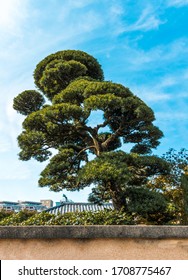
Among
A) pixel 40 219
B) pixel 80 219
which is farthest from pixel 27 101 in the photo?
pixel 80 219

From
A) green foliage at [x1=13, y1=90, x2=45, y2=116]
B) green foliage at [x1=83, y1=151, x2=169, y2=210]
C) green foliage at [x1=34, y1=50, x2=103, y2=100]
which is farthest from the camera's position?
green foliage at [x1=13, y1=90, x2=45, y2=116]

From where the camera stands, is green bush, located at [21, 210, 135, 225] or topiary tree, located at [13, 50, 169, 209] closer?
green bush, located at [21, 210, 135, 225]

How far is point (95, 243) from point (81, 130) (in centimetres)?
679

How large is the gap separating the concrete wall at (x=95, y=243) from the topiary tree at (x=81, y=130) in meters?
4.68

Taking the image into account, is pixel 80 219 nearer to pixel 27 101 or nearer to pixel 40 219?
pixel 40 219

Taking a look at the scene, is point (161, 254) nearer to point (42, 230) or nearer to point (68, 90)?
point (42, 230)

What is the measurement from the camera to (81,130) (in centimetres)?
892

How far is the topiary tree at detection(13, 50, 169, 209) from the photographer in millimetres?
7715

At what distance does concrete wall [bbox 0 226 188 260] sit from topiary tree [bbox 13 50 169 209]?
15.4 feet

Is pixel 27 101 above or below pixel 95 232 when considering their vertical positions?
above

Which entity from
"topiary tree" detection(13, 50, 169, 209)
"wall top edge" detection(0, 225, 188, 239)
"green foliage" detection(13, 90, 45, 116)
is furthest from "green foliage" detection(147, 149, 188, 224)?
"wall top edge" detection(0, 225, 188, 239)

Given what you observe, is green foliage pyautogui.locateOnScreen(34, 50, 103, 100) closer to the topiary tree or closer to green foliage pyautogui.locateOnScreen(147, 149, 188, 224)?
the topiary tree

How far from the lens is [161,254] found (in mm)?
2166
